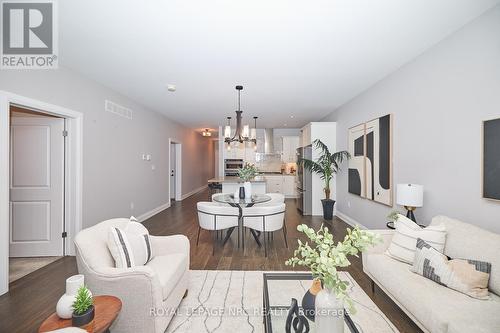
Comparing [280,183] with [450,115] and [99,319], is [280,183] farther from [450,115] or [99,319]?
[99,319]

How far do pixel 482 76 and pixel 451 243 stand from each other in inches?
62.2

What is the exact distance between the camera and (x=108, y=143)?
4152 millimetres

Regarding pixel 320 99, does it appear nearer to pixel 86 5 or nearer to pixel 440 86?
pixel 440 86

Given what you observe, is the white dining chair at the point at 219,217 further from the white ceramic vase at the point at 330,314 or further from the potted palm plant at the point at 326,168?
the potted palm plant at the point at 326,168

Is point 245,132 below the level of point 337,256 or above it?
above

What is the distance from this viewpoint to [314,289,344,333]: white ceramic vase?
1.22m

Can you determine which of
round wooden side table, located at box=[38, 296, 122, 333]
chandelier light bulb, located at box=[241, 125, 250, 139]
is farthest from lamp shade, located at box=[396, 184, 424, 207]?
round wooden side table, located at box=[38, 296, 122, 333]

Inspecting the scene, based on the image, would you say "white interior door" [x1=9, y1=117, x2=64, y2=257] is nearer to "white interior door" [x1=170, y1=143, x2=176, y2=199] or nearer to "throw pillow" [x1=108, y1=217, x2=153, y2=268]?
"throw pillow" [x1=108, y1=217, x2=153, y2=268]

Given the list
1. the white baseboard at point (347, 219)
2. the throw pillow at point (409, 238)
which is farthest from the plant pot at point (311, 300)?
the white baseboard at point (347, 219)

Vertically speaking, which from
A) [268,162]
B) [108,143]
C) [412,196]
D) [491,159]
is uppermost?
[108,143]

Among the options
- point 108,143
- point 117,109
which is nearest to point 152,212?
point 108,143

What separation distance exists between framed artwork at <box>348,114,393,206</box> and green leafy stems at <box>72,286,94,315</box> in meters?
3.78

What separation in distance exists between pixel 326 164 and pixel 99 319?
5004mm

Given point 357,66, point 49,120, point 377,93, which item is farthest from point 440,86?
point 49,120
